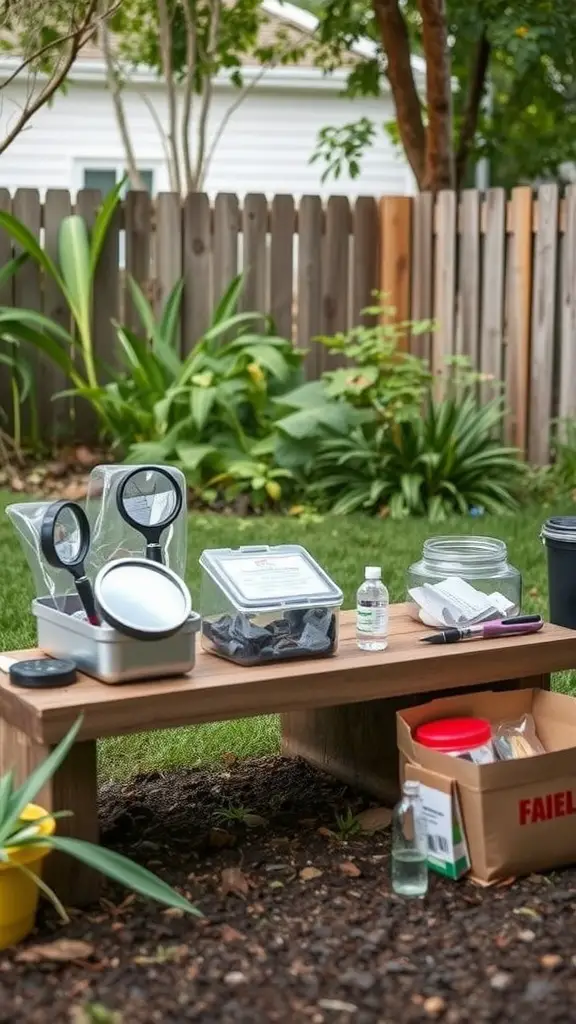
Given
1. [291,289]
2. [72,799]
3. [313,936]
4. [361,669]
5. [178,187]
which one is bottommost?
[313,936]

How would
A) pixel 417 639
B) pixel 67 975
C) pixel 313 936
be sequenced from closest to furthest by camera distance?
pixel 67 975, pixel 313 936, pixel 417 639

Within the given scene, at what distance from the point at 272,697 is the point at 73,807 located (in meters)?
0.52

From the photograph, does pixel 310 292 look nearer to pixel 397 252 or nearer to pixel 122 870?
pixel 397 252

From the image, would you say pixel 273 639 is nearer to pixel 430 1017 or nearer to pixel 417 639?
→ pixel 417 639

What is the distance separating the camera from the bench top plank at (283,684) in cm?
299

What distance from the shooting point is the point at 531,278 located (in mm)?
8227

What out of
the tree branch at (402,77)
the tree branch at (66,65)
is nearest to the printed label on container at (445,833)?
the tree branch at (66,65)

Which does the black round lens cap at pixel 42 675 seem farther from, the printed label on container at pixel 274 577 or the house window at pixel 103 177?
the house window at pixel 103 177

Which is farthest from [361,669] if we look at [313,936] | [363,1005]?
[363,1005]

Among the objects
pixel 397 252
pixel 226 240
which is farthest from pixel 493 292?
pixel 226 240

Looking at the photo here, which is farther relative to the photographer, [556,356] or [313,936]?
[556,356]

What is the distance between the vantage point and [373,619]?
138 inches

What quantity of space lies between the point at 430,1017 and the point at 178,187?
8029 millimetres

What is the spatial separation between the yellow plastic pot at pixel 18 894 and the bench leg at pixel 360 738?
3.78 feet
